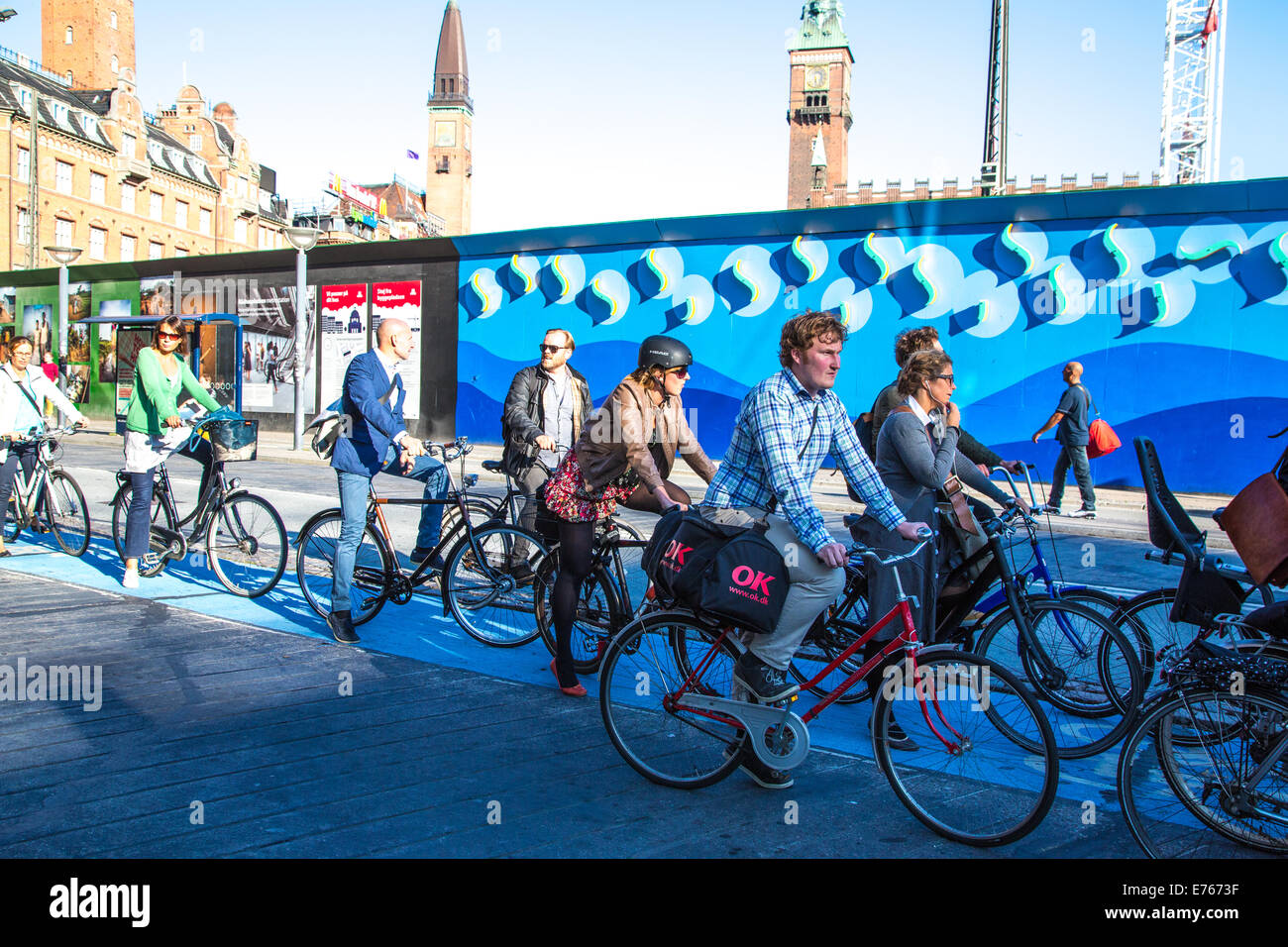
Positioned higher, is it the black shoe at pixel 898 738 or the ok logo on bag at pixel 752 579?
the ok logo on bag at pixel 752 579

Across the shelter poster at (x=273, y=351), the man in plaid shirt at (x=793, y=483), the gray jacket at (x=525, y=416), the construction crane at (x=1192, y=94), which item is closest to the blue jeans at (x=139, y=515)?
the gray jacket at (x=525, y=416)

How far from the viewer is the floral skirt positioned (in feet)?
15.4

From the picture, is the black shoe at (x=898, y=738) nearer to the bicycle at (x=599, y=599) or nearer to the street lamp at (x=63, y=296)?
the bicycle at (x=599, y=599)

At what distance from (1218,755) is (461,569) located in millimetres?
3922

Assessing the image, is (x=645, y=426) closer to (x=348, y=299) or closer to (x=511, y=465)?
(x=511, y=465)

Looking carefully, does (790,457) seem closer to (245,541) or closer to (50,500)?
(245,541)

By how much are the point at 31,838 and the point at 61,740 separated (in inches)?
38.4

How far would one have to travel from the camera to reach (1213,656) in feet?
10.1

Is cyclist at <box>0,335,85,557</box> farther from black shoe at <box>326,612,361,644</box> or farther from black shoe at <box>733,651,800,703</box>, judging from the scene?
black shoe at <box>733,651,800,703</box>

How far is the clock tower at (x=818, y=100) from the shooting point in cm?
8000

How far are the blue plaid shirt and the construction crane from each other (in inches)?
2206

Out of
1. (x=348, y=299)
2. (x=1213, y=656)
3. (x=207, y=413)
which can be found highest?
(x=348, y=299)

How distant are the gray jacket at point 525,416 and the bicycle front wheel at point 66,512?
13.0 ft
